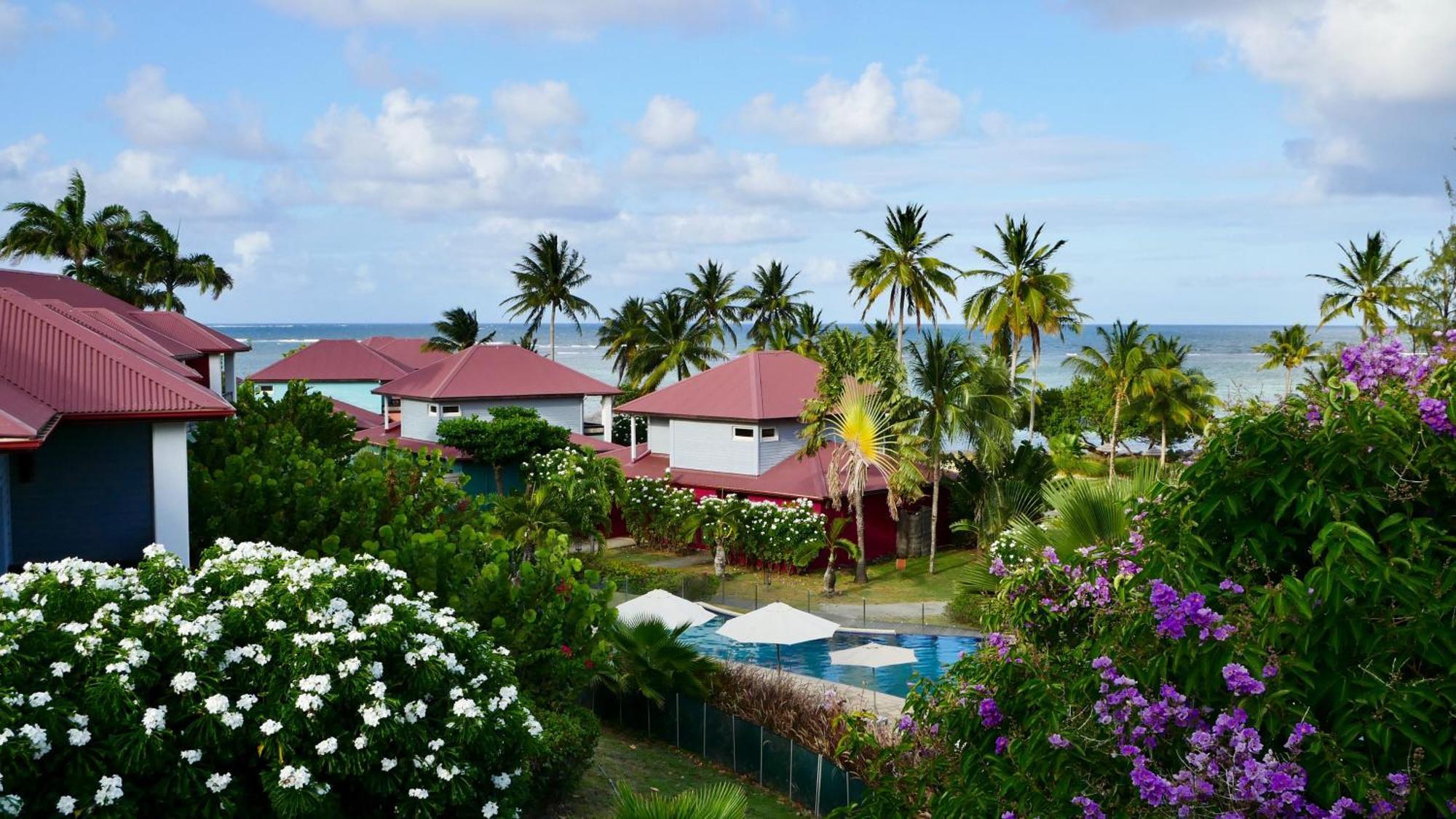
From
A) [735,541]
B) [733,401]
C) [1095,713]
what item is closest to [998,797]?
[1095,713]

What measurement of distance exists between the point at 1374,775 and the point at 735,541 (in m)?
34.1

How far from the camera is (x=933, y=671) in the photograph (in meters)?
28.8

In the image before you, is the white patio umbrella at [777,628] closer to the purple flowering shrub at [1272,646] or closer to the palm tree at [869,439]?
→ the palm tree at [869,439]

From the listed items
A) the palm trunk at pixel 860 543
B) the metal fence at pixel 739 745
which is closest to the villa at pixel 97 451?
the metal fence at pixel 739 745

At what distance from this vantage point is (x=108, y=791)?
8539mm

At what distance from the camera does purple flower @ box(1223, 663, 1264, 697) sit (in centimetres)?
562

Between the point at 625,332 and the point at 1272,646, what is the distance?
61.3m

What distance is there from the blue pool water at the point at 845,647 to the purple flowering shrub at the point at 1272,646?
21.1 meters

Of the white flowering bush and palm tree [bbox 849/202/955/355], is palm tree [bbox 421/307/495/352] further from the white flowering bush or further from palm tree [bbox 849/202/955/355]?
the white flowering bush

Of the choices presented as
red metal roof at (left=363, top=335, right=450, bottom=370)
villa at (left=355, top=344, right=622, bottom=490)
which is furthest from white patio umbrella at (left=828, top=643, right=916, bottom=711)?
red metal roof at (left=363, top=335, right=450, bottom=370)

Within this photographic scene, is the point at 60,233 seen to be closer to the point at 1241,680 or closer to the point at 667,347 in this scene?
the point at 667,347

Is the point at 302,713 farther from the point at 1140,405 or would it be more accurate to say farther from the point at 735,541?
the point at 1140,405

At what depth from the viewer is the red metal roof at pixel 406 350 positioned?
84812 millimetres

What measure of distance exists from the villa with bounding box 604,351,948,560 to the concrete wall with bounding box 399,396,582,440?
723cm
